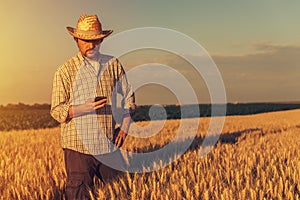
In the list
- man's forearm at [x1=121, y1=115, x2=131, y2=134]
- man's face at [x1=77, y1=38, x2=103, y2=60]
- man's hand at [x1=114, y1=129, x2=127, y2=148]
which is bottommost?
man's hand at [x1=114, y1=129, x2=127, y2=148]

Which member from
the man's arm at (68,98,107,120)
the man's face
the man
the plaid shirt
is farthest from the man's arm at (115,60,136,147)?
the man's arm at (68,98,107,120)

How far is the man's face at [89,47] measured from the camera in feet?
16.6

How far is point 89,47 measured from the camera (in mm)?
5090

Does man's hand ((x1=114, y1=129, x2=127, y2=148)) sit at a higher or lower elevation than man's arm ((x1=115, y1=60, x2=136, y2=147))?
lower

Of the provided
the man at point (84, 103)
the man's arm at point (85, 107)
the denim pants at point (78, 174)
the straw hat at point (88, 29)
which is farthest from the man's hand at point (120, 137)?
the straw hat at point (88, 29)

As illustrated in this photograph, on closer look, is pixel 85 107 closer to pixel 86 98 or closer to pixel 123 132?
pixel 86 98

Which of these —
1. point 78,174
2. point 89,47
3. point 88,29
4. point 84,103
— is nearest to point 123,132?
point 84,103

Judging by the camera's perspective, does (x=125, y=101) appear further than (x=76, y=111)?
Yes

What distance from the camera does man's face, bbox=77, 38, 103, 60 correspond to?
507cm

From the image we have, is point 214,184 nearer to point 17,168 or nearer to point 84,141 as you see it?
point 84,141

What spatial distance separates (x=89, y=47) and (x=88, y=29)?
0.19 m

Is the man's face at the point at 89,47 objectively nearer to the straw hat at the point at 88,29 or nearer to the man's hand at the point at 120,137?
the straw hat at the point at 88,29

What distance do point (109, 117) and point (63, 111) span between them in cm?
54

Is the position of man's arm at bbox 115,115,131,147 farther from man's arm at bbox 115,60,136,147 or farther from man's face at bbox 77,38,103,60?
man's face at bbox 77,38,103,60
